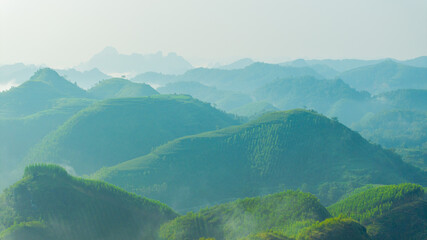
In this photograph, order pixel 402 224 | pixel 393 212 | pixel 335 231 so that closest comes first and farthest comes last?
pixel 335 231
pixel 402 224
pixel 393 212

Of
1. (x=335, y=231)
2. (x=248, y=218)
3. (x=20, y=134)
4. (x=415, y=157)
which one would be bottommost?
(x=415, y=157)

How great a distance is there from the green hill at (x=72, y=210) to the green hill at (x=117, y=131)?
3038 inches

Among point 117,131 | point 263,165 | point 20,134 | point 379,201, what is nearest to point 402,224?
point 379,201

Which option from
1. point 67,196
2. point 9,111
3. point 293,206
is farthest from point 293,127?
point 9,111

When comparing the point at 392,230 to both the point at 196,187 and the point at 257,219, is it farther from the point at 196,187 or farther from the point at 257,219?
the point at 196,187

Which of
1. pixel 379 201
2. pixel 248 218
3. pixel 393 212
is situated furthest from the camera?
pixel 379 201

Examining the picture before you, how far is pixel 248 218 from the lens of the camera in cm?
5959

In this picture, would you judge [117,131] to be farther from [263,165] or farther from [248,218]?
[248,218]

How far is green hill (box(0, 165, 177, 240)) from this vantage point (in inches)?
2259

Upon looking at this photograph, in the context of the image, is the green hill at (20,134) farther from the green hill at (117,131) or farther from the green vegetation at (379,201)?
the green vegetation at (379,201)

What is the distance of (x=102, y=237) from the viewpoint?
2282 inches

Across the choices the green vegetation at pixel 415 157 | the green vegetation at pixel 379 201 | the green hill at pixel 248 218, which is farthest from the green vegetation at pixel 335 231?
the green vegetation at pixel 415 157

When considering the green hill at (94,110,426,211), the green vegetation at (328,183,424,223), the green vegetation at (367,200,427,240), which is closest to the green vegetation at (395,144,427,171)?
the green hill at (94,110,426,211)

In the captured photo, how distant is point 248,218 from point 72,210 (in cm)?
2367
